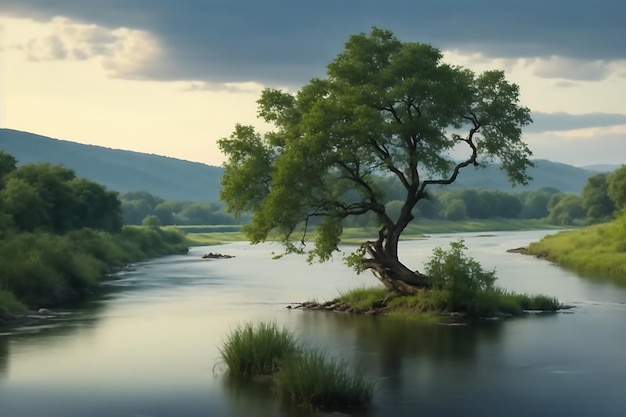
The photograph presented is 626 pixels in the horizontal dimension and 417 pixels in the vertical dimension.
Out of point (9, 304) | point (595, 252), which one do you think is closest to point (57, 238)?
point (9, 304)

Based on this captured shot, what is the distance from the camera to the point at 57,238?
2894 inches

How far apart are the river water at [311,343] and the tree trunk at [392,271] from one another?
7.99 ft

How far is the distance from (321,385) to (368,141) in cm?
2461

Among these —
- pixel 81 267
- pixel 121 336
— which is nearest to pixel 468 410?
pixel 121 336

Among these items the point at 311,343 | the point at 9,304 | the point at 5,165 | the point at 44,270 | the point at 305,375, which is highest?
the point at 5,165

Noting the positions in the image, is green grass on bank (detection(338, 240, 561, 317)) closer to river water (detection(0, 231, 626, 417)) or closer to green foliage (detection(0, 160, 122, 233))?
river water (detection(0, 231, 626, 417))

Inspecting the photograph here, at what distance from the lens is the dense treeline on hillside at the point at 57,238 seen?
54.8 m

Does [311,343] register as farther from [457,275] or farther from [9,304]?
[9,304]

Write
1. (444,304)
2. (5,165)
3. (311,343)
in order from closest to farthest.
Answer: (311,343)
(444,304)
(5,165)

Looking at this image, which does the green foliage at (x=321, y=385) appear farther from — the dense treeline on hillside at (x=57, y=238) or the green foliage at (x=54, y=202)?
the green foliage at (x=54, y=202)

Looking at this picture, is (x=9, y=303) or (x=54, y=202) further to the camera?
(x=54, y=202)

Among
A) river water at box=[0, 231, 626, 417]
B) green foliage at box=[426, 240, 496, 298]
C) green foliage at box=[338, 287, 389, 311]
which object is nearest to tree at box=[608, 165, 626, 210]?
river water at box=[0, 231, 626, 417]

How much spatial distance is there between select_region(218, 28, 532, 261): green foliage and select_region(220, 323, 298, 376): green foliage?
1743 cm

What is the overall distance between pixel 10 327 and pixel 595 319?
30.7 m
